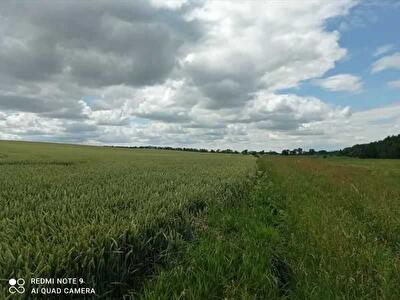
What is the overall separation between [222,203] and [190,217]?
8.49ft

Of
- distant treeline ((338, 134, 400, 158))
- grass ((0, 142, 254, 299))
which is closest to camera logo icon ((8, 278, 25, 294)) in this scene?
grass ((0, 142, 254, 299))

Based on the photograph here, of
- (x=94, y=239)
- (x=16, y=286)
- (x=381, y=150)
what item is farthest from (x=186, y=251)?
(x=381, y=150)

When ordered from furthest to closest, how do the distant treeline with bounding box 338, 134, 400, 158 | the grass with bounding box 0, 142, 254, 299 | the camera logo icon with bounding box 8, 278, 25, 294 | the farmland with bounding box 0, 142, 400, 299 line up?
1. the distant treeline with bounding box 338, 134, 400, 158
2. the farmland with bounding box 0, 142, 400, 299
3. the grass with bounding box 0, 142, 254, 299
4. the camera logo icon with bounding box 8, 278, 25, 294

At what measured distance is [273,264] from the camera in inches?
216

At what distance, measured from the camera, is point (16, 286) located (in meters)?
3.33

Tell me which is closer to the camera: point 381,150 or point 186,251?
point 186,251

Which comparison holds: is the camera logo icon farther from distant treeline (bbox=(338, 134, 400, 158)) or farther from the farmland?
distant treeline (bbox=(338, 134, 400, 158))

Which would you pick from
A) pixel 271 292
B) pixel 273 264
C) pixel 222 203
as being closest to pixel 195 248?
pixel 273 264

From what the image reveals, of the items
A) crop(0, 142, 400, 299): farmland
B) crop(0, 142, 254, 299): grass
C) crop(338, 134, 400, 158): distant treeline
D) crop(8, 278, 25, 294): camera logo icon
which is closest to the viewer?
crop(8, 278, 25, 294): camera logo icon

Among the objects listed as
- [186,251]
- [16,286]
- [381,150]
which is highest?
[381,150]

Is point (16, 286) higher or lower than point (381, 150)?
lower

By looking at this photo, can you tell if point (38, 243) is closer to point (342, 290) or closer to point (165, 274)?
point (165, 274)

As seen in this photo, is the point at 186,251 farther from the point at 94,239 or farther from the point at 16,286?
the point at 16,286

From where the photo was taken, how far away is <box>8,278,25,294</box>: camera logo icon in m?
3.26
